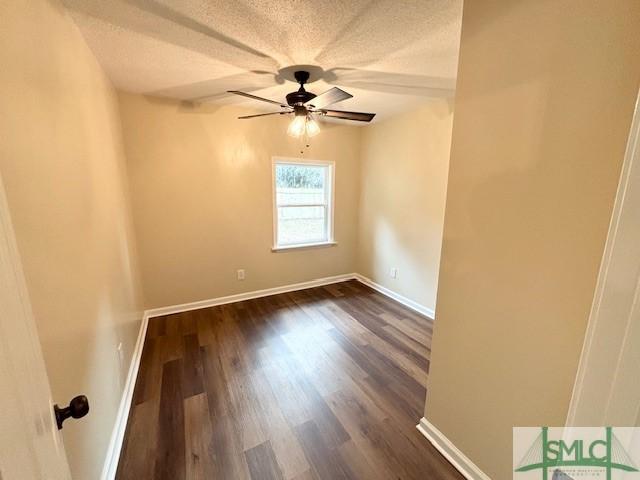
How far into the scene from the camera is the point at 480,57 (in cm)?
116

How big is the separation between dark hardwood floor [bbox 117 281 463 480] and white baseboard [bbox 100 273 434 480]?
5 centimetres

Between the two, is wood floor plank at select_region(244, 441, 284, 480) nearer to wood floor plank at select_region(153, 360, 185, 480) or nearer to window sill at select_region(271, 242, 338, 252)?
wood floor plank at select_region(153, 360, 185, 480)

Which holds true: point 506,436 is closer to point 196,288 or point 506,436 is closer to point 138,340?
point 138,340

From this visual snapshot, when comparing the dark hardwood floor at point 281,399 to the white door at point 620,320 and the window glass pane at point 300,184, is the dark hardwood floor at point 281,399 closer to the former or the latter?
the white door at point 620,320

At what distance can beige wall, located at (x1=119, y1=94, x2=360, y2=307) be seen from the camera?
107 inches

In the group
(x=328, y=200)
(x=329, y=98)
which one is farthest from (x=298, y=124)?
(x=328, y=200)

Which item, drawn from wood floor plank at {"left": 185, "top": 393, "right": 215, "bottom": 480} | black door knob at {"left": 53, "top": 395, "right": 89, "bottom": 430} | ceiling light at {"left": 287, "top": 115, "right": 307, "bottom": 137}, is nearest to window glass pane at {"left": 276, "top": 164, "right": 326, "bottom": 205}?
ceiling light at {"left": 287, "top": 115, "right": 307, "bottom": 137}

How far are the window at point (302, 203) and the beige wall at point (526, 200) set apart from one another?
99.3 inches

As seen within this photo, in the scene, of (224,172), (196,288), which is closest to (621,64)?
(224,172)

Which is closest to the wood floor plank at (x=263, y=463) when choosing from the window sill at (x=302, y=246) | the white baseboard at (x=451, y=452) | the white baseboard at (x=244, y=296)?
the white baseboard at (x=451, y=452)

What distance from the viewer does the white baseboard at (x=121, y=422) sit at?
1321 millimetres

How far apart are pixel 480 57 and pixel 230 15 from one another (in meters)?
1.31

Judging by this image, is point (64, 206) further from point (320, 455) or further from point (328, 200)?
point (328, 200)

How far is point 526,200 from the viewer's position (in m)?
1.04
